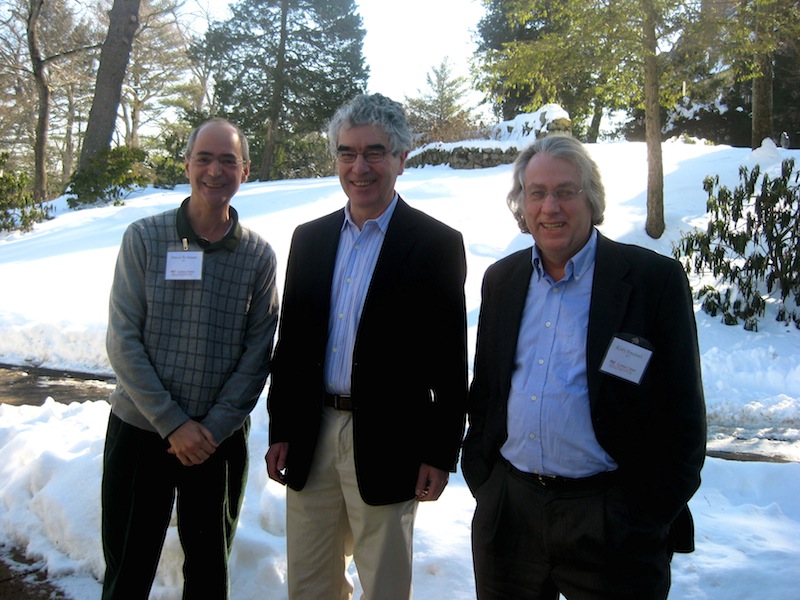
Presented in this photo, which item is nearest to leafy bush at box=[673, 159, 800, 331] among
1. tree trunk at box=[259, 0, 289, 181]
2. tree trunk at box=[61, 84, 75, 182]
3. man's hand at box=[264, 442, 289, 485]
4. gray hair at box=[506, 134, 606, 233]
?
gray hair at box=[506, 134, 606, 233]

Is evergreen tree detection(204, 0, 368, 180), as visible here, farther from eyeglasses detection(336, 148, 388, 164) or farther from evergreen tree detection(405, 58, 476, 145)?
eyeglasses detection(336, 148, 388, 164)

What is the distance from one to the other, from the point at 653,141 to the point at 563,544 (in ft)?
33.8

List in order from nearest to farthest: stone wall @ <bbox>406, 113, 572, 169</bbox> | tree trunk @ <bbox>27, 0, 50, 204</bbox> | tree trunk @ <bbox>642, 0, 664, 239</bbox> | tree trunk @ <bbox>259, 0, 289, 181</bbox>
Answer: tree trunk @ <bbox>642, 0, 664, 239</bbox> → stone wall @ <bbox>406, 113, 572, 169</bbox> → tree trunk @ <bbox>27, 0, 50, 204</bbox> → tree trunk @ <bbox>259, 0, 289, 181</bbox>

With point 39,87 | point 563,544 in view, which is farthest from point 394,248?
point 39,87

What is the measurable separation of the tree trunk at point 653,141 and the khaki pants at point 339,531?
972cm

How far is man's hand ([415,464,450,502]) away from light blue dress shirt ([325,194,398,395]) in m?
0.38

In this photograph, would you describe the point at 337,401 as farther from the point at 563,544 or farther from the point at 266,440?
the point at 266,440

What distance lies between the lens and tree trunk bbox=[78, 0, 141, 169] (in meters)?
14.9

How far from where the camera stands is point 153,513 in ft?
7.33

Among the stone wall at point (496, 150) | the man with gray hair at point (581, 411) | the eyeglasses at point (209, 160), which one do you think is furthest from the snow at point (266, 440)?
A: the stone wall at point (496, 150)

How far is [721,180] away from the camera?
12.7 m

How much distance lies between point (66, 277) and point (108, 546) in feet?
25.1

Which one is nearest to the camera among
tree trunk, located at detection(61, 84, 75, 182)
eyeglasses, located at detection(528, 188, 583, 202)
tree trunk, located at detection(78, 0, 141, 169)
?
eyeglasses, located at detection(528, 188, 583, 202)

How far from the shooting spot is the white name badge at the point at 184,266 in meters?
2.24
